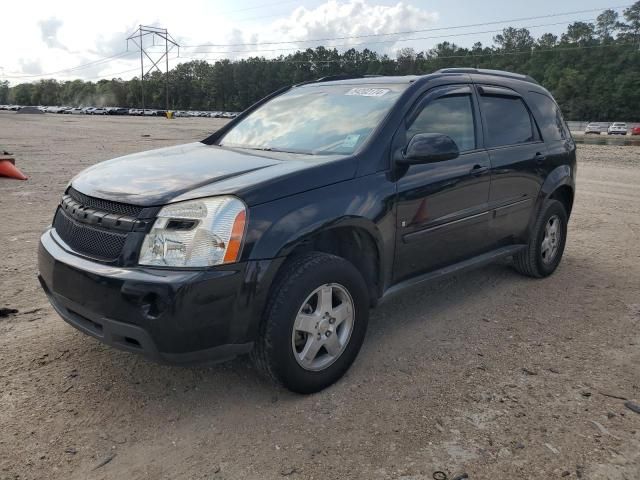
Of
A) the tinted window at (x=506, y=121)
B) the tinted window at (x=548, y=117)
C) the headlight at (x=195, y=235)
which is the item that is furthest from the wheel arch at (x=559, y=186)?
the headlight at (x=195, y=235)

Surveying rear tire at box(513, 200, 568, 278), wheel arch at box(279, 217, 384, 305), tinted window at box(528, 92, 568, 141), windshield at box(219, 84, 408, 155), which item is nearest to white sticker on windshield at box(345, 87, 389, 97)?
windshield at box(219, 84, 408, 155)

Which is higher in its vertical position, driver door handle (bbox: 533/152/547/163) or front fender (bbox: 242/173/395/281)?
driver door handle (bbox: 533/152/547/163)

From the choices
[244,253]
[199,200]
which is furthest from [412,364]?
[199,200]

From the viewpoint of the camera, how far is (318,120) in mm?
4027

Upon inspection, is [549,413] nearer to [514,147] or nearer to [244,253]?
[244,253]

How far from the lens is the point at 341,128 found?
380 centimetres

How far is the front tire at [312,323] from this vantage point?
292 cm

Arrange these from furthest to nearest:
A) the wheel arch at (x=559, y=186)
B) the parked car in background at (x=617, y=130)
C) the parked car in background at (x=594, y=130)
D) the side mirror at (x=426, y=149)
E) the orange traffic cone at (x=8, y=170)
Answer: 1. the parked car in background at (x=594, y=130)
2. the parked car in background at (x=617, y=130)
3. the orange traffic cone at (x=8, y=170)
4. the wheel arch at (x=559, y=186)
5. the side mirror at (x=426, y=149)

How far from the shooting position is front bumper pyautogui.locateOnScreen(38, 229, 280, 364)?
2.63 m

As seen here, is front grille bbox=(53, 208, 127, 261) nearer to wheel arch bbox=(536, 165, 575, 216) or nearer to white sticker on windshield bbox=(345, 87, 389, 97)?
white sticker on windshield bbox=(345, 87, 389, 97)

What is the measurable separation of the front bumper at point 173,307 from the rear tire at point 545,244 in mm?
3143

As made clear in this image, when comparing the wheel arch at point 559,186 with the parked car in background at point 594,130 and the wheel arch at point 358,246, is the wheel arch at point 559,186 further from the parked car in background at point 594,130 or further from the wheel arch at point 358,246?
the parked car in background at point 594,130

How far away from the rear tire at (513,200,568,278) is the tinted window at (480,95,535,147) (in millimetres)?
747

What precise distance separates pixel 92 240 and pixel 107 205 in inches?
8.0
